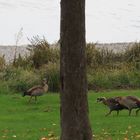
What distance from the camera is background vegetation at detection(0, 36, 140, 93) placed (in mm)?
24719

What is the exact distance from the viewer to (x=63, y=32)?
394 inches

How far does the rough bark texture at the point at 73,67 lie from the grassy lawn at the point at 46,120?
3.94m

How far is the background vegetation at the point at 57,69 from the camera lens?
24.7 m

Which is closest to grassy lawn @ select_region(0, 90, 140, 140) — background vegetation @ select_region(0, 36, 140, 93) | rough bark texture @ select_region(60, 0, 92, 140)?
background vegetation @ select_region(0, 36, 140, 93)

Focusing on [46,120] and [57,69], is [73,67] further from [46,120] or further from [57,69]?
[57,69]

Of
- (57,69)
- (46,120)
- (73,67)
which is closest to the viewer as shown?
(73,67)

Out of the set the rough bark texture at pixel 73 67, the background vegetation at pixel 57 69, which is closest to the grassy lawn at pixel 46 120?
the background vegetation at pixel 57 69

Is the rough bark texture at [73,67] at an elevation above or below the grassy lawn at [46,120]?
above

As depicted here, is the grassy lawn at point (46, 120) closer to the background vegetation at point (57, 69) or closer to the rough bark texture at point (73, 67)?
the background vegetation at point (57, 69)

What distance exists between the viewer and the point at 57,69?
24.8 m

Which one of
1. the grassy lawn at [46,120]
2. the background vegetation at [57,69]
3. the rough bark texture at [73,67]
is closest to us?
the rough bark texture at [73,67]

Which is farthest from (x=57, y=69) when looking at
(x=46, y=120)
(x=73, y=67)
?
(x=73, y=67)

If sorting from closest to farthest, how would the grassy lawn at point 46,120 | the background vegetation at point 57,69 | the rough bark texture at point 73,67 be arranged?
the rough bark texture at point 73,67, the grassy lawn at point 46,120, the background vegetation at point 57,69

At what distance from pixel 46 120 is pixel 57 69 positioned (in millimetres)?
7245
